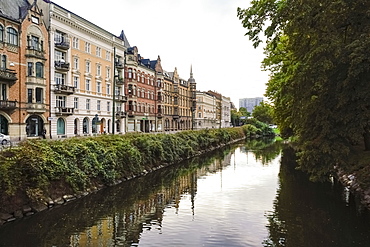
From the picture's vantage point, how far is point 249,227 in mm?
13852

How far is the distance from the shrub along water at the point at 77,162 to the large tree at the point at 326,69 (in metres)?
12.3

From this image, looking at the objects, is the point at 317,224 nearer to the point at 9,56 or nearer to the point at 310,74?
the point at 310,74

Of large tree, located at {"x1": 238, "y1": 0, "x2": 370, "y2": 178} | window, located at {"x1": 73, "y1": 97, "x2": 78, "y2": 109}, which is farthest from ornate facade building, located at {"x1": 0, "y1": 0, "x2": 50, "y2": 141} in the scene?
large tree, located at {"x1": 238, "y1": 0, "x2": 370, "y2": 178}

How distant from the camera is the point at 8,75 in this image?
3216 centimetres

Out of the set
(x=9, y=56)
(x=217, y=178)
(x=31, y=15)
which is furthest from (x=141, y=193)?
(x=31, y=15)

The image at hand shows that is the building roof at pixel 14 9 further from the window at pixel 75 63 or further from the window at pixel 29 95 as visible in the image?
the window at pixel 75 63

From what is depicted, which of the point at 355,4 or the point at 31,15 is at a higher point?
the point at 31,15

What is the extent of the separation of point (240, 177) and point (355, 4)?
17141mm

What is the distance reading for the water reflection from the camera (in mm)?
12180

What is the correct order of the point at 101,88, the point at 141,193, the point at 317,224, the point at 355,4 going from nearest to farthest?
the point at 355,4
the point at 317,224
the point at 141,193
the point at 101,88

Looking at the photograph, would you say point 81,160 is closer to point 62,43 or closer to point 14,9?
point 14,9

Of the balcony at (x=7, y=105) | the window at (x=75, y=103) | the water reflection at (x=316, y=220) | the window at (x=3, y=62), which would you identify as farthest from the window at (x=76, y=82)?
the water reflection at (x=316, y=220)

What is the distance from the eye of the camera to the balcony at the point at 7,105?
3148cm

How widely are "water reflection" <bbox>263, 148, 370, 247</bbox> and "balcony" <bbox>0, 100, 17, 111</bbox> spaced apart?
26.5 metres
